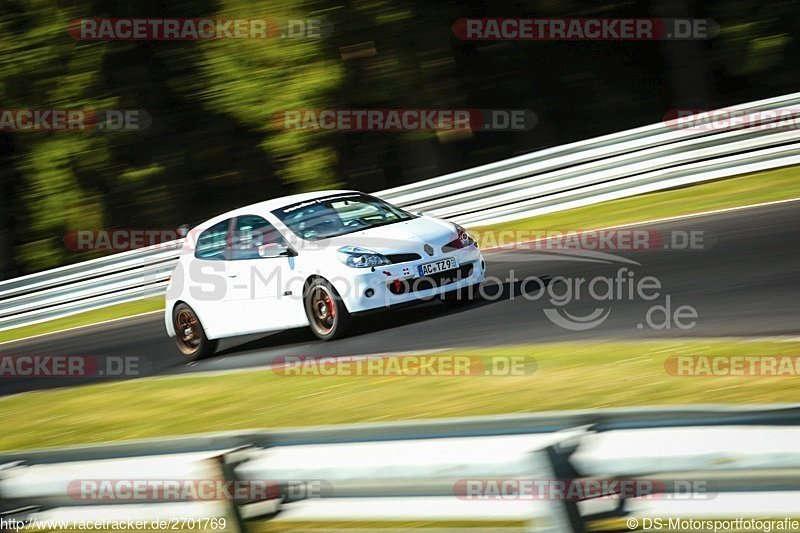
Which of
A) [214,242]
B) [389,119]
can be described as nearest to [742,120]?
[214,242]

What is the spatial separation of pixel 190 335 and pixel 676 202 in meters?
6.32

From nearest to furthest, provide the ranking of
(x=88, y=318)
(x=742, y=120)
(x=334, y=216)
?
(x=334, y=216)
(x=742, y=120)
(x=88, y=318)

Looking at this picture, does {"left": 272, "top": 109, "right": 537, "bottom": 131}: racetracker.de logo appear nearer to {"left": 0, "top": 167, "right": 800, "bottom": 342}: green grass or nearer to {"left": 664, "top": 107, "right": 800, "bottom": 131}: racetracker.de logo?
{"left": 0, "top": 167, "right": 800, "bottom": 342}: green grass

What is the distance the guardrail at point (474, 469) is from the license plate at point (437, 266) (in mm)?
4985

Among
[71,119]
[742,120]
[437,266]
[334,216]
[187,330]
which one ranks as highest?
[71,119]

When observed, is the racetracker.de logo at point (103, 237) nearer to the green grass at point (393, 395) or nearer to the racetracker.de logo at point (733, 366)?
the green grass at point (393, 395)

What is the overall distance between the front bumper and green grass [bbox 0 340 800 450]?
37.9 inches

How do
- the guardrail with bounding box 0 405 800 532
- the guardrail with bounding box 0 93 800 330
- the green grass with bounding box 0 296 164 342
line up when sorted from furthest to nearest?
the green grass with bounding box 0 296 164 342, the guardrail with bounding box 0 93 800 330, the guardrail with bounding box 0 405 800 532

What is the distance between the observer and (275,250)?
33.6ft

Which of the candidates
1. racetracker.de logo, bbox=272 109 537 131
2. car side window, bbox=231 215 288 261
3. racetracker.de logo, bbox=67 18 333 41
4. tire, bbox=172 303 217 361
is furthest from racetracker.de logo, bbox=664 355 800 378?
racetracker.de logo, bbox=272 109 537 131

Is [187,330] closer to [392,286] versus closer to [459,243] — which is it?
[392,286]

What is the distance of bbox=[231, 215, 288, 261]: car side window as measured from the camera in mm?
10531

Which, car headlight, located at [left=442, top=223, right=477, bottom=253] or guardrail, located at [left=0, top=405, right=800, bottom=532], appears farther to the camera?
car headlight, located at [left=442, top=223, right=477, bottom=253]

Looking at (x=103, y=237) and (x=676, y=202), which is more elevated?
(x=103, y=237)
